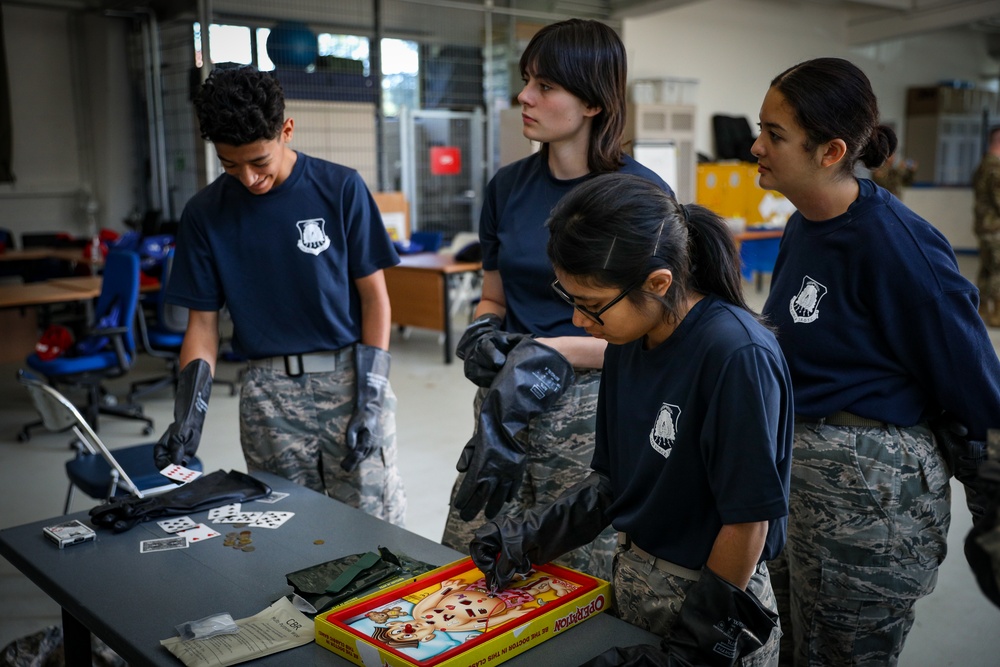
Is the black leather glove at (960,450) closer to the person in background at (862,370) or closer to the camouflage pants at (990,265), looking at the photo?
the person in background at (862,370)

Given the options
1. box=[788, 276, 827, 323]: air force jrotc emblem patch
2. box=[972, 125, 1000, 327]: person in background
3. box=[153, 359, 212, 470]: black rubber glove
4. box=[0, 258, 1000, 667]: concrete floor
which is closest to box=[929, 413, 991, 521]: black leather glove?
box=[788, 276, 827, 323]: air force jrotc emblem patch

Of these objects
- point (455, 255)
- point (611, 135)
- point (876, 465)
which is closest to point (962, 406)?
point (876, 465)

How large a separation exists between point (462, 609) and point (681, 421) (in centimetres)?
43

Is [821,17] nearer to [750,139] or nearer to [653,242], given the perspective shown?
[750,139]

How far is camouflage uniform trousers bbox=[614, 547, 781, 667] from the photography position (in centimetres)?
128

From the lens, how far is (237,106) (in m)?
1.87

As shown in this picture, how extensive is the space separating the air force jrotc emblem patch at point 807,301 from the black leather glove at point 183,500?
1.18m

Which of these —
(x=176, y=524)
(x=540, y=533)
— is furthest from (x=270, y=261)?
(x=540, y=533)

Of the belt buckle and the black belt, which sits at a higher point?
the belt buckle

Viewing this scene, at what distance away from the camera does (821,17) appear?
40.7 ft

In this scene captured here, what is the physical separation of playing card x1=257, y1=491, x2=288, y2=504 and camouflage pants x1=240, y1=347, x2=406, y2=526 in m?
0.18

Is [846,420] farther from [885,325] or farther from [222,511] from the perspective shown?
[222,511]

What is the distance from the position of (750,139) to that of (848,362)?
9.97 metres

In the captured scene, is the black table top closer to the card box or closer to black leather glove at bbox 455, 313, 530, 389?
the card box
